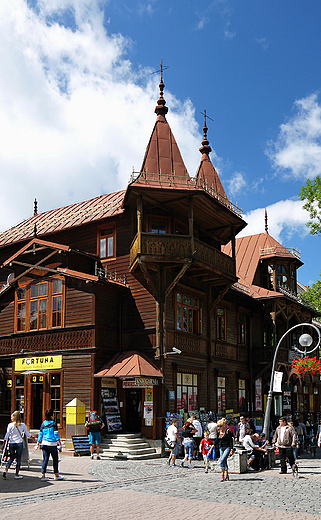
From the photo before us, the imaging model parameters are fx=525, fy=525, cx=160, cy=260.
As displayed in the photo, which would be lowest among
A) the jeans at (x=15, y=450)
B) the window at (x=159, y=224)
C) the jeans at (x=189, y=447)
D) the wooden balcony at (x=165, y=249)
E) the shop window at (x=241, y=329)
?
the jeans at (x=189, y=447)

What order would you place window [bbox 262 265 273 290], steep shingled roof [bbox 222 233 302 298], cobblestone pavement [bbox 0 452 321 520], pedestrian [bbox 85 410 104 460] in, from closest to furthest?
cobblestone pavement [bbox 0 452 321 520] → pedestrian [bbox 85 410 104 460] → steep shingled roof [bbox 222 233 302 298] → window [bbox 262 265 273 290]

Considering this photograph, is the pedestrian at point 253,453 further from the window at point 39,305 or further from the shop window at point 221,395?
the window at point 39,305

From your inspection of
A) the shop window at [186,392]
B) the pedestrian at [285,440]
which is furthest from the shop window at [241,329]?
the pedestrian at [285,440]

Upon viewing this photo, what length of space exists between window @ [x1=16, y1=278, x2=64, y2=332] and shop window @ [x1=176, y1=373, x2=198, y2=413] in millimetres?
6093

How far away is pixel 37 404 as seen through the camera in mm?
25188

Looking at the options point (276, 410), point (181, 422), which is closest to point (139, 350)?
point (181, 422)

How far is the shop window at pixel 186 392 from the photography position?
930 inches

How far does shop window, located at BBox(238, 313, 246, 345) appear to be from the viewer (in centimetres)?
3128

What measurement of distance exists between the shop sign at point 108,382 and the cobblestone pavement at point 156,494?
503 cm

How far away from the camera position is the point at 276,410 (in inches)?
1325

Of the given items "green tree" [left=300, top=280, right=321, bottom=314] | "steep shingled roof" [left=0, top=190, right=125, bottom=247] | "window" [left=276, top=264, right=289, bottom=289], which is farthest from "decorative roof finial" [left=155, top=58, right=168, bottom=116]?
"green tree" [left=300, top=280, right=321, bottom=314]

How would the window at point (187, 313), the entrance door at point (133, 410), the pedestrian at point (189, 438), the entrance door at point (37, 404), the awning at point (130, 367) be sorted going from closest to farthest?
the pedestrian at point (189, 438) < the awning at point (130, 367) < the entrance door at point (133, 410) < the window at point (187, 313) < the entrance door at point (37, 404)

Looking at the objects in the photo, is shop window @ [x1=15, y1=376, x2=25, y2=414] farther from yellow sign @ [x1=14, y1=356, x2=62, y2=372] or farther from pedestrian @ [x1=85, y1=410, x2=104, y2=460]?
pedestrian @ [x1=85, y1=410, x2=104, y2=460]

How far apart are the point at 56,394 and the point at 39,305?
429 centimetres
